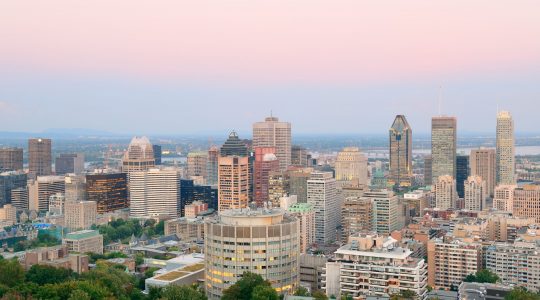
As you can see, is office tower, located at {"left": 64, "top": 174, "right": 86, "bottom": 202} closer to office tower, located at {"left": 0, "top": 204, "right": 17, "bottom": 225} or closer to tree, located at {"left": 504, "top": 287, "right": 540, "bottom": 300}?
office tower, located at {"left": 0, "top": 204, "right": 17, "bottom": 225}

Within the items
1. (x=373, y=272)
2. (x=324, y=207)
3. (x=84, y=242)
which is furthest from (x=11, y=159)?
(x=373, y=272)

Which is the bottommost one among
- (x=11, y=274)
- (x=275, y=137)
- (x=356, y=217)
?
(x=11, y=274)

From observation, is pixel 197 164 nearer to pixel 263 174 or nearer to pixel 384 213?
pixel 263 174

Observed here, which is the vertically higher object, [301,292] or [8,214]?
[301,292]

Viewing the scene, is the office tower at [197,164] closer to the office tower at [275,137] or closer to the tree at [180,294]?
the office tower at [275,137]

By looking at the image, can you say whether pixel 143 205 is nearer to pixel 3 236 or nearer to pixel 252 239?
pixel 3 236

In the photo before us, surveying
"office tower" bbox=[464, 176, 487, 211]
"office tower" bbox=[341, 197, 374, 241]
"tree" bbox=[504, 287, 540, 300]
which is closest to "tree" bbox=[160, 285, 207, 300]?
"tree" bbox=[504, 287, 540, 300]

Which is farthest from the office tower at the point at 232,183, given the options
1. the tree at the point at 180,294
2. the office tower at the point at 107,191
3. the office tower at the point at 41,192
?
the tree at the point at 180,294
